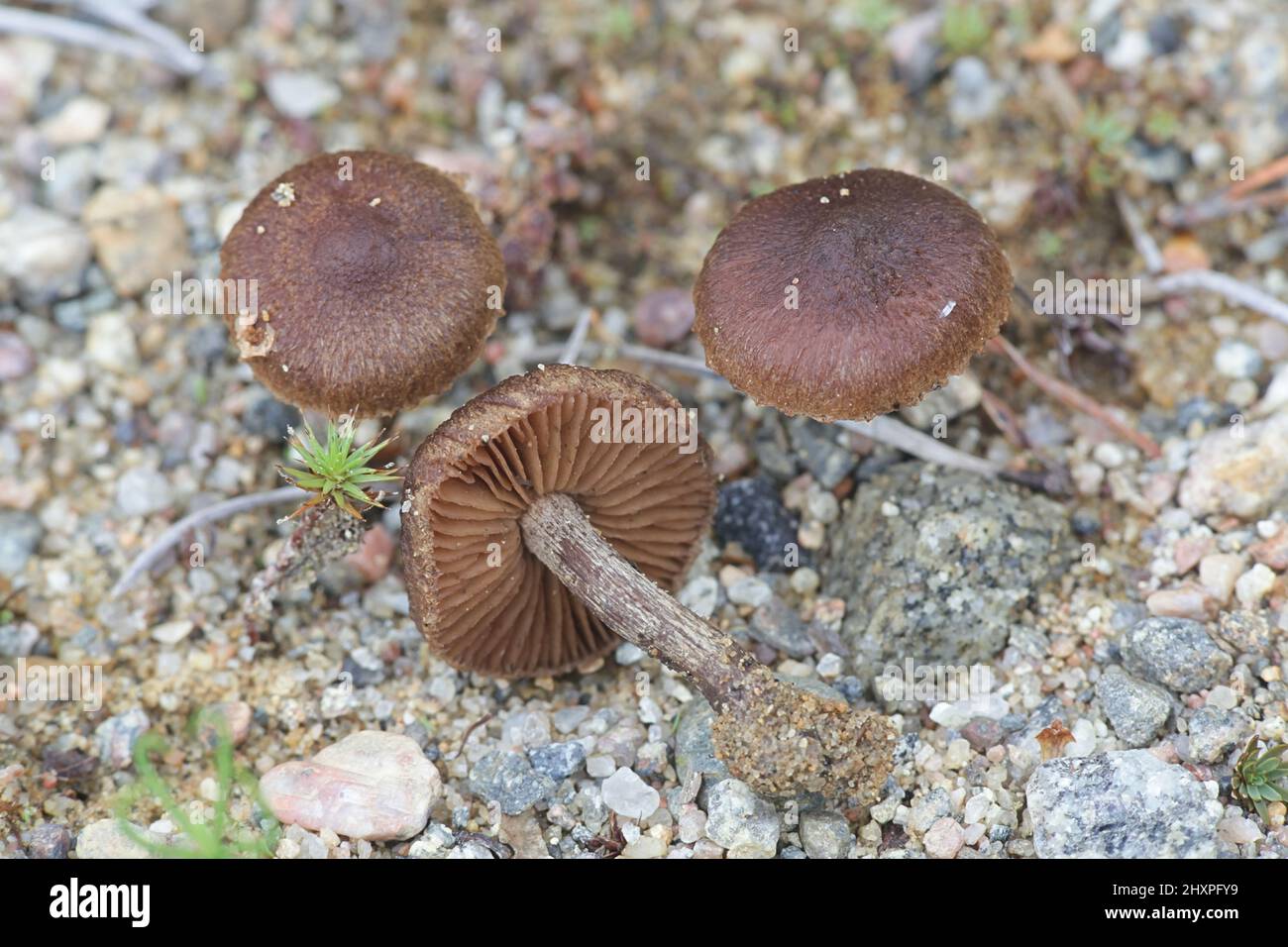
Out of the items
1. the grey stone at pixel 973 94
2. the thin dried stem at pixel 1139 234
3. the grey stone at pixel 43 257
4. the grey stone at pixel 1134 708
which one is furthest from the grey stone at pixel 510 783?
the grey stone at pixel 973 94

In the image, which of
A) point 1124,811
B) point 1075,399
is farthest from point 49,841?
point 1075,399

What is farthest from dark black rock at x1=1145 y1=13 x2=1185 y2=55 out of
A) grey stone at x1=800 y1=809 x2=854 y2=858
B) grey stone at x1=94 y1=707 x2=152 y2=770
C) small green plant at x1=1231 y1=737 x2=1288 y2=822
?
grey stone at x1=94 y1=707 x2=152 y2=770

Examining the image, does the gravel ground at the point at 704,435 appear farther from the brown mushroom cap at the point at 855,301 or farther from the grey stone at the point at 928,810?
the brown mushroom cap at the point at 855,301

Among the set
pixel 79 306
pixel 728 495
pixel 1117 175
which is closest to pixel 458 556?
pixel 728 495

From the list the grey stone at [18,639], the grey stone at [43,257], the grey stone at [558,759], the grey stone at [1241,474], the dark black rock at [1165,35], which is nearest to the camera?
the grey stone at [558,759]

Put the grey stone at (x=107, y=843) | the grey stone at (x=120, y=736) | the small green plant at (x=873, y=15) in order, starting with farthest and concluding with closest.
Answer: the small green plant at (x=873, y=15), the grey stone at (x=120, y=736), the grey stone at (x=107, y=843)

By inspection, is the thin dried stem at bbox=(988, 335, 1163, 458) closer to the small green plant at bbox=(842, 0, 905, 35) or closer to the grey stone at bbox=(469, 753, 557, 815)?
the small green plant at bbox=(842, 0, 905, 35)

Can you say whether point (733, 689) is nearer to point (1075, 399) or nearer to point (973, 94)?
point (1075, 399)
